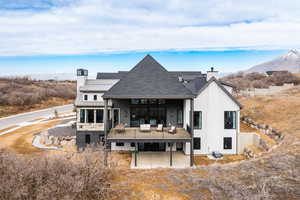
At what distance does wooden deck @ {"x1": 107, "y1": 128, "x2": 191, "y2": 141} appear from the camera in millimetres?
16453

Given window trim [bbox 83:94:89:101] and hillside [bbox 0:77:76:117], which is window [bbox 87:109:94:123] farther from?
hillside [bbox 0:77:76:117]

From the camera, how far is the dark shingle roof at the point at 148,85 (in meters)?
17.7

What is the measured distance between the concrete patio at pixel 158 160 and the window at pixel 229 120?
489 centimetres

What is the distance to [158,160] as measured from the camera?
17.7 m

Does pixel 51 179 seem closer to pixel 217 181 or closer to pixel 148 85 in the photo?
pixel 217 181

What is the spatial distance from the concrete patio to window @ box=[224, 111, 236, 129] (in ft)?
16.1

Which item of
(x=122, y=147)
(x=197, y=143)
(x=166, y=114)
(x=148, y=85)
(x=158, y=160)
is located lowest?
(x=158, y=160)

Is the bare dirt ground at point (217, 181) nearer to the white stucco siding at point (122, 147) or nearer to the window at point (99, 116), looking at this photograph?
the white stucco siding at point (122, 147)

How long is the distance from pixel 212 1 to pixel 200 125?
1485 cm

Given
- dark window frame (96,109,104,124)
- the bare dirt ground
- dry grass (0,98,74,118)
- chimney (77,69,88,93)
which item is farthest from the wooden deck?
dry grass (0,98,74,118)

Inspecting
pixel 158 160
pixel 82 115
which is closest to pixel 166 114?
pixel 158 160

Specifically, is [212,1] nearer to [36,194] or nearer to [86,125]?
[86,125]

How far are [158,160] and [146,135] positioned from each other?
2.45 meters

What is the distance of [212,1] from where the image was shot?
25016 mm
